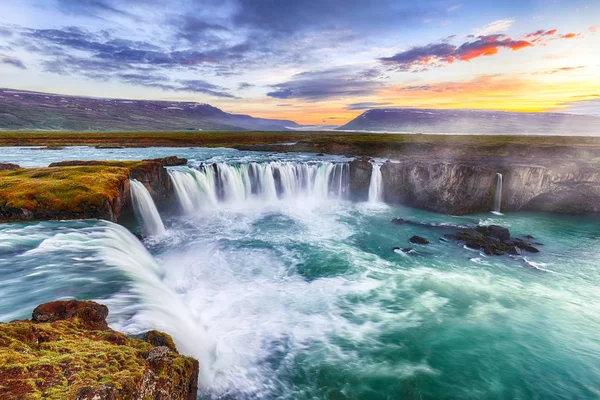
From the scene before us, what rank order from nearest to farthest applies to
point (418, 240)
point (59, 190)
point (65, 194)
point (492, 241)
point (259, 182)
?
point (65, 194)
point (59, 190)
point (492, 241)
point (418, 240)
point (259, 182)

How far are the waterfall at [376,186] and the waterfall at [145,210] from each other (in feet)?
81.9

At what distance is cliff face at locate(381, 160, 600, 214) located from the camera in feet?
107

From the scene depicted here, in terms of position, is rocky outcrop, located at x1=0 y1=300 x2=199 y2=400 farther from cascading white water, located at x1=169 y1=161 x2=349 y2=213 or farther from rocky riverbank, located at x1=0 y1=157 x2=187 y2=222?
cascading white water, located at x1=169 y1=161 x2=349 y2=213

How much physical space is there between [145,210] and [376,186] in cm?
2662

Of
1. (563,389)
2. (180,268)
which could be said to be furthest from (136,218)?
(563,389)

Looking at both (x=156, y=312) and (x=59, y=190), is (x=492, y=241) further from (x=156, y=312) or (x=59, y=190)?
(x=59, y=190)

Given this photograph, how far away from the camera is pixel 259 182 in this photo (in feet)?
125

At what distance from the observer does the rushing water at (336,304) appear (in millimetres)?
10422

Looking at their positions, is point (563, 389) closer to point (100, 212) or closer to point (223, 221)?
point (100, 212)

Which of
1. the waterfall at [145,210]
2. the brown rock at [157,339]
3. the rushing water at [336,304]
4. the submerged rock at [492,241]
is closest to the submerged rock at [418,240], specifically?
the rushing water at [336,304]

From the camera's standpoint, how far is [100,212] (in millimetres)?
18500

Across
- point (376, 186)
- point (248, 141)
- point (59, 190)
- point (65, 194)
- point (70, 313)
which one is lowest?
point (376, 186)

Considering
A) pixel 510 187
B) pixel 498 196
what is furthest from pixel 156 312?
pixel 510 187

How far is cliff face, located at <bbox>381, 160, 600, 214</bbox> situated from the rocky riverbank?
3014cm
